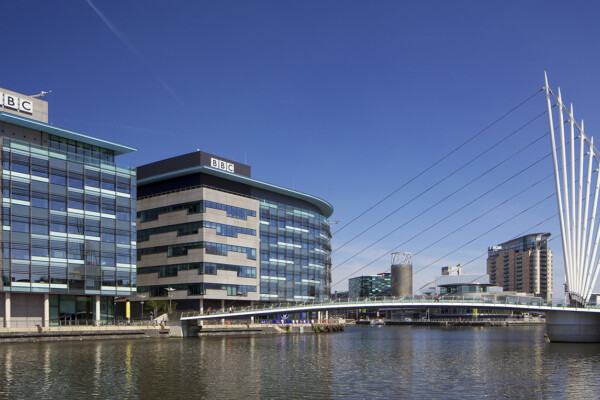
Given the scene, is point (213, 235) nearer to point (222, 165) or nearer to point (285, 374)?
point (222, 165)

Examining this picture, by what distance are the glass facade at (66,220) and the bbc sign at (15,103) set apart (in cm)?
530

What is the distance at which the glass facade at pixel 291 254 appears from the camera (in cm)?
14562

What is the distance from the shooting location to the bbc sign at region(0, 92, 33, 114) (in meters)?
96.2

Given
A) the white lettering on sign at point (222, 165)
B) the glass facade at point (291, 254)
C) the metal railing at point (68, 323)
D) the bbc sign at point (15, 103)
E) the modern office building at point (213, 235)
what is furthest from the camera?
the glass facade at point (291, 254)

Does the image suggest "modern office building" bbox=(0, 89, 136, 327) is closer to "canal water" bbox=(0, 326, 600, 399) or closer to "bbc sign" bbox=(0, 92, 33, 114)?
"bbc sign" bbox=(0, 92, 33, 114)

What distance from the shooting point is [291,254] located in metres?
153

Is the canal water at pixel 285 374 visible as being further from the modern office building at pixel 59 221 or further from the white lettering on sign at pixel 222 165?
the white lettering on sign at pixel 222 165

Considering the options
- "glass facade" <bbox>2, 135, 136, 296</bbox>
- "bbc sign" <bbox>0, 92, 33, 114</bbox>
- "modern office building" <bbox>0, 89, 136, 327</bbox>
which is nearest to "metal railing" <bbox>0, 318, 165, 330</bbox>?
"modern office building" <bbox>0, 89, 136, 327</bbox>

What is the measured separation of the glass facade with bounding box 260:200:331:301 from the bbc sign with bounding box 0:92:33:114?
5730 cm

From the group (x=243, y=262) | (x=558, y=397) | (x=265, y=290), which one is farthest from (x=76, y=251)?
(x=558, y=397)

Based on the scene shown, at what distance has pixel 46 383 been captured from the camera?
45.5m

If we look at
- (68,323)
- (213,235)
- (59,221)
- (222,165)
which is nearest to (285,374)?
(59,221)

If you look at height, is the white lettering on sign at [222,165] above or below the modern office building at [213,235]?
above

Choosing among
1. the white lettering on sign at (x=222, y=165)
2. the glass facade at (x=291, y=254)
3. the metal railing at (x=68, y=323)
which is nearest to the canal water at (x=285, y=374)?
the metal railing at (x=68, y=323)
